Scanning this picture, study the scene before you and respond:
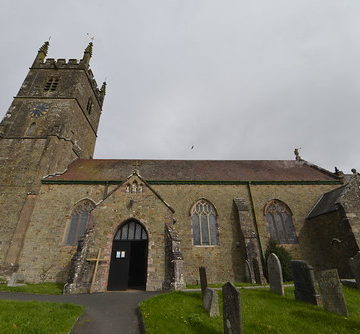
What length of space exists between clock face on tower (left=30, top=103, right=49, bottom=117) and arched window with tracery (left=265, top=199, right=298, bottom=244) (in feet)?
78.5

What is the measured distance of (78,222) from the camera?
651 inches

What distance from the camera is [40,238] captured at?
1555 centimetres

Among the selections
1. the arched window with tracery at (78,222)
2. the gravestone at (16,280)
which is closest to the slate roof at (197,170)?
the arched window with tracery at (78,222)

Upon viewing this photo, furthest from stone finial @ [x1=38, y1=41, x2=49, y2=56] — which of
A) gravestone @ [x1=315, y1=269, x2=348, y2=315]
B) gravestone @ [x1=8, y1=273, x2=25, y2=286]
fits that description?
gravestone @ [x1=315, y1=269, x2=348, y2=315]

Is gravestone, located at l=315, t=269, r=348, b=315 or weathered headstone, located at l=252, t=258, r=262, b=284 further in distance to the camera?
weathered headstone, located at l=252, t=258, r=262, b=284

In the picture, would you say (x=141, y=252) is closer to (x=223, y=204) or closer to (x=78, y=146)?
(x=223, y=204)

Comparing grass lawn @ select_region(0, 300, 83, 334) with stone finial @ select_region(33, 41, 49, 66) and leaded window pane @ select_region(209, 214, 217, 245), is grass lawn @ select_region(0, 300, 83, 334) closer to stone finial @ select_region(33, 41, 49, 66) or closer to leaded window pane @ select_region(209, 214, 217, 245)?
leaded window pane @ select_region(209, 214, 217, 245)

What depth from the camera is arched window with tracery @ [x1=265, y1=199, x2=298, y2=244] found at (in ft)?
55.8

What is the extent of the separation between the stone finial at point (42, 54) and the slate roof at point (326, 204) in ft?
112

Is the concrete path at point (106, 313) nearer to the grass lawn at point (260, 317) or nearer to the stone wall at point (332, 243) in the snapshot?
the grass lawn at point (260, 317)

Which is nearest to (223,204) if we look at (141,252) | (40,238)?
(141,252)

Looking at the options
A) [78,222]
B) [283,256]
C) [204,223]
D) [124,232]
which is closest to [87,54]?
[78,222]

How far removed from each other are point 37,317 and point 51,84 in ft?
83.4

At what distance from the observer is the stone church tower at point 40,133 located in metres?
16.1
